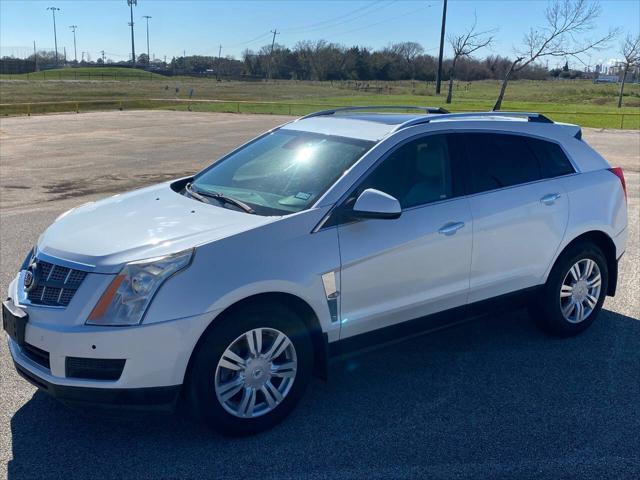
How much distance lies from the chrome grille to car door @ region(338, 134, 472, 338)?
147 cm

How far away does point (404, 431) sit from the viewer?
3715mm

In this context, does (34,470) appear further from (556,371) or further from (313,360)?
(556,371)

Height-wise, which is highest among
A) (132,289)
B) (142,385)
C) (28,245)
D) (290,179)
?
(290,179)

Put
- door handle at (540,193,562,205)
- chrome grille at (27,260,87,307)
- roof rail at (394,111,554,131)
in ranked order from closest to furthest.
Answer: chrome grille at (27,260,87,307) → roof rail at (394,111,554,131) → door handle at (540,193,562,205)

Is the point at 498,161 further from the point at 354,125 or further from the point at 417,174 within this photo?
the point at 354,125

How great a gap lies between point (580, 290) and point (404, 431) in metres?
2.27

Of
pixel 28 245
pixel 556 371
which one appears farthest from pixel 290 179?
pixel 28 245

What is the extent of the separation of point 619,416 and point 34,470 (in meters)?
3.32

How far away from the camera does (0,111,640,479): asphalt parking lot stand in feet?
11.0

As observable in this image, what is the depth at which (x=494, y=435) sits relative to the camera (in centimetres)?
369

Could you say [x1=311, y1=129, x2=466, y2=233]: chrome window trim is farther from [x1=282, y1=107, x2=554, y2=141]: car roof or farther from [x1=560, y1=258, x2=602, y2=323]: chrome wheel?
[x1=560, y1=258, x2=602, y2=323]: chrome wheel

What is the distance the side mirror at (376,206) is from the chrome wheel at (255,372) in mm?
839

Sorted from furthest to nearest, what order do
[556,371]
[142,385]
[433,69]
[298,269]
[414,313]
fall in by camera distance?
1. [433,69]
2. [556,371]
3. [414,313]
4. [298,269]
5. [142,385]

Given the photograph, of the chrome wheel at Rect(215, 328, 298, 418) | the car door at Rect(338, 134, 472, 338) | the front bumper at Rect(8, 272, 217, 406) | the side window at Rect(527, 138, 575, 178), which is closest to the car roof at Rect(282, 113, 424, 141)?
the car door at Rect(338, 134, 472, 338)
